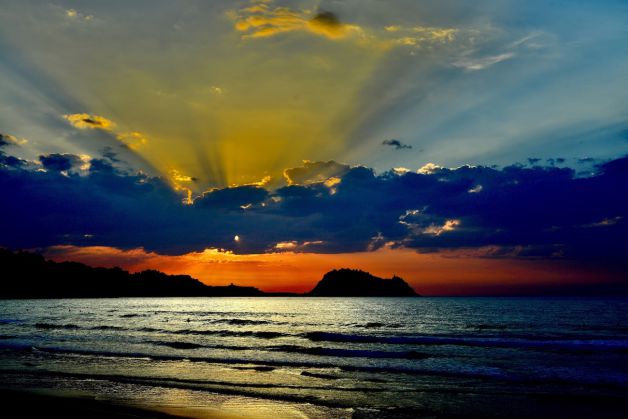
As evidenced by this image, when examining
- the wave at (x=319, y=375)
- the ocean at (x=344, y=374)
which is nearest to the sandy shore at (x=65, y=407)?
the ocean at (x=344, y=374)

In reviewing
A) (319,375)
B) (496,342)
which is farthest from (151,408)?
(496,342)

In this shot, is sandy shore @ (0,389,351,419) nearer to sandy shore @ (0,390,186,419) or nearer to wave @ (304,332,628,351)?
sandy shore @ (0,390,186,419)

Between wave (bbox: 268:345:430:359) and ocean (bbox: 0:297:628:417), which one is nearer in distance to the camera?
ocean (bbox: 0:297:628:417)

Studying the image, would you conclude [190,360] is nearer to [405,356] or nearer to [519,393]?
[405,356]

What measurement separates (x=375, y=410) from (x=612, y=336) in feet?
147

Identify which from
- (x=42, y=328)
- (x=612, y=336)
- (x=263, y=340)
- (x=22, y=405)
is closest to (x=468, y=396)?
(x=22, y=405)

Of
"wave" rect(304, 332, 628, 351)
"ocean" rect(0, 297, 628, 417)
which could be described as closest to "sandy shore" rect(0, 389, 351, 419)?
"ocean" rect(0, 297, 628, 417)

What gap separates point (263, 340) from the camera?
46000mm

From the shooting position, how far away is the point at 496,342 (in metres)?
42.7

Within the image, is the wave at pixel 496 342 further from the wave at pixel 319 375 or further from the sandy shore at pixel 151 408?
the sandy shore at pixel 151 408

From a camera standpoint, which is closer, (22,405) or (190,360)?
(22,405)

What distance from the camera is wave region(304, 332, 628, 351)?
39.2 meters

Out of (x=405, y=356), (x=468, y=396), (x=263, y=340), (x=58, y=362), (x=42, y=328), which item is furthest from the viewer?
(x=42, y=328)

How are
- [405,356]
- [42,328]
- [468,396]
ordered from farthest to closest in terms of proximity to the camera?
1. [42,328]
2. [405,356]
3. [468,396]
